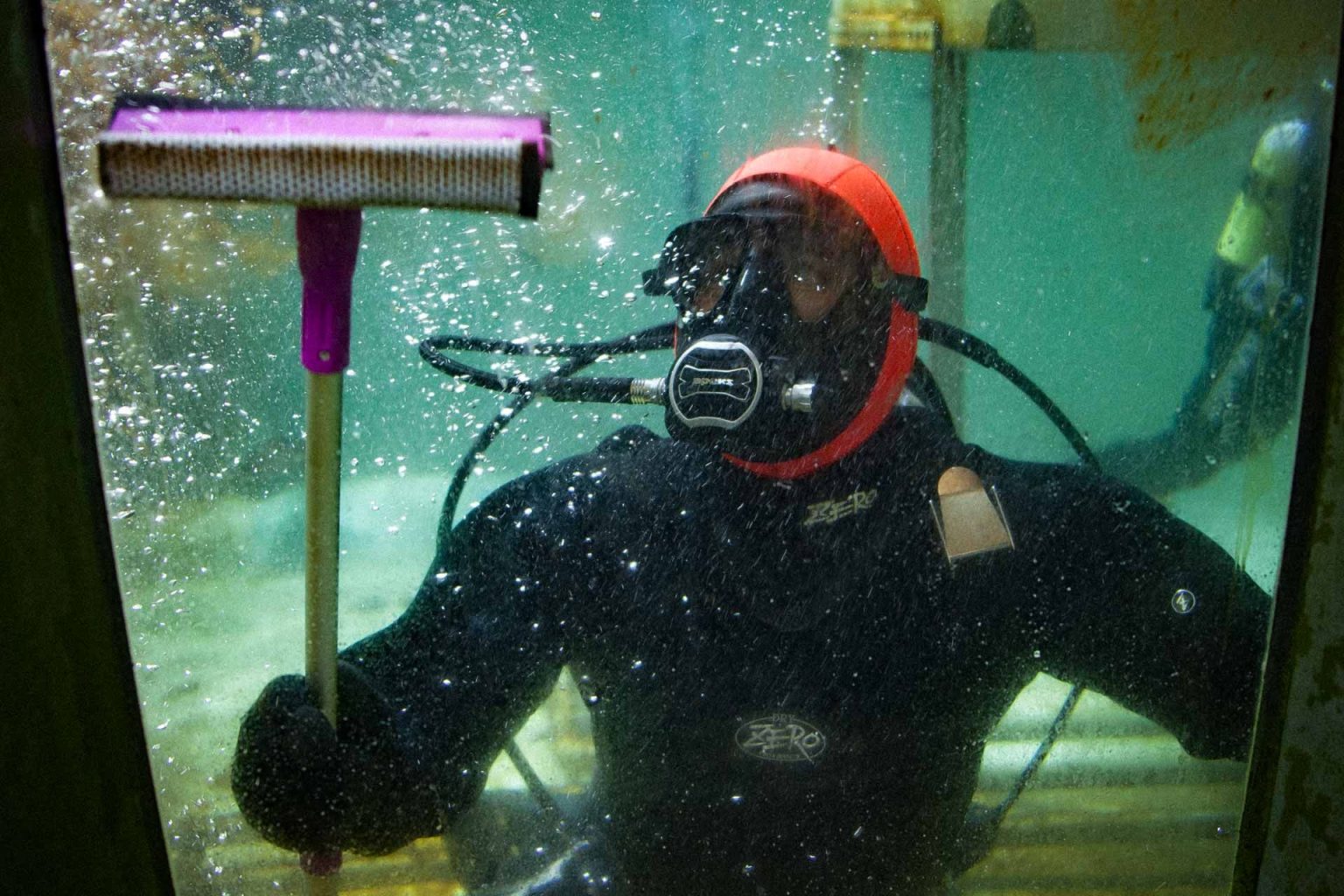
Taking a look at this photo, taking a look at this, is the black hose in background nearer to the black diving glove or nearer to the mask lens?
the mask lens

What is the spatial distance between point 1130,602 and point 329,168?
3.27ft

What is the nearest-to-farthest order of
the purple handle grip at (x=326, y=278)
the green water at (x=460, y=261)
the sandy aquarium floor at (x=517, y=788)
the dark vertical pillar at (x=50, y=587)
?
the dark vertical pillar at (x=50, y=587)
the purple handle grip at (x=326, y=278)
the sandy aquarium floor at (x=517, y=788)
the green water at (x=460, y=261)

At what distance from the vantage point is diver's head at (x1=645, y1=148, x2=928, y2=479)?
1.04 metres

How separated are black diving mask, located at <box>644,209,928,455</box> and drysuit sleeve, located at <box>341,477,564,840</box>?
0.25 m

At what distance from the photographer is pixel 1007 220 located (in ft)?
13.2

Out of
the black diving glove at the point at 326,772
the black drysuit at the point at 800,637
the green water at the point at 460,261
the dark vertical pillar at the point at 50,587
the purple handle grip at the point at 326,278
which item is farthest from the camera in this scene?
the green water at the point at 460,261

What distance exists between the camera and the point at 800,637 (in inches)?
43.0

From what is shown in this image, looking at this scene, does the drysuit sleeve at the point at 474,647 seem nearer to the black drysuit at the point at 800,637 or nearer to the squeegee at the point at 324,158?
the black drysuit at the point at 800,637

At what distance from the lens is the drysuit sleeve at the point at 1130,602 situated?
39.4 inches

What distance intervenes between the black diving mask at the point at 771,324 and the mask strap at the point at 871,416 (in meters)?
0.02

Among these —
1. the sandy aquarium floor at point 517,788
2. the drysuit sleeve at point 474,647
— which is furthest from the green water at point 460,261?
the drysuit sleeve at point 474,647

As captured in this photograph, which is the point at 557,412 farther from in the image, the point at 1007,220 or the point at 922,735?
the point at 1007,220

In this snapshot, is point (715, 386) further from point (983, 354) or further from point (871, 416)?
point (983, 354)

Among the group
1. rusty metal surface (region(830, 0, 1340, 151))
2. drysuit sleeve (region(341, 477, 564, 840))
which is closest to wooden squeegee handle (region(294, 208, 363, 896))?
drysuit sleeve (region(341, 477, 564, 840))
